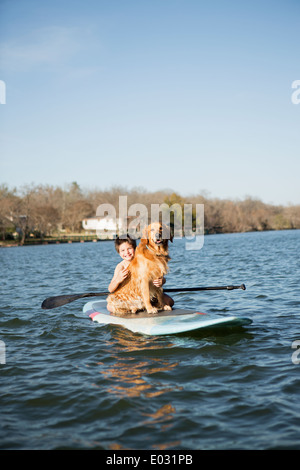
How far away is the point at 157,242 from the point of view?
746cm

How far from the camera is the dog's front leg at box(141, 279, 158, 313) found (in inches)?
310

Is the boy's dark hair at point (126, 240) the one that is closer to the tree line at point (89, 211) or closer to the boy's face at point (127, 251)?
the boy's face at point (127, 251)

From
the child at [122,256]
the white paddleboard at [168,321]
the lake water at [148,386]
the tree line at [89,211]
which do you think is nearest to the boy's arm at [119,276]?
the child at [122,256]

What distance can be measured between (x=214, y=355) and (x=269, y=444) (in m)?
2.56

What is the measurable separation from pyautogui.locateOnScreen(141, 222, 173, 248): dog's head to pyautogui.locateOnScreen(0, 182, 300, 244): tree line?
66.4 meters

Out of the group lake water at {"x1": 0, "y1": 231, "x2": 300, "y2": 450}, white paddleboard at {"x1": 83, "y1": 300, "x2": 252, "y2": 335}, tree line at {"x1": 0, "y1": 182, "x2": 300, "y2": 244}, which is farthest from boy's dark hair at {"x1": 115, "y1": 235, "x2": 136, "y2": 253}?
tree line at {"x1": 0, "y1": 182, "x2": 300, "y2": 244}

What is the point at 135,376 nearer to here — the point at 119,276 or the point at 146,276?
the point at 146,276

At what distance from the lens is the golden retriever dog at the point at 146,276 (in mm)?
7512

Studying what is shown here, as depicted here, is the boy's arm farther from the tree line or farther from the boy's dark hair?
the tree line

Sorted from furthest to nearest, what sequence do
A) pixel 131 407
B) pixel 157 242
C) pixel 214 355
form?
1. pixel 157 242
2. pixel 214 355
3. pixel 131 407

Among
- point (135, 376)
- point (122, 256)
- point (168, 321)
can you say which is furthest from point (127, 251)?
point (135, 376)

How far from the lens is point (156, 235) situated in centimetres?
737
